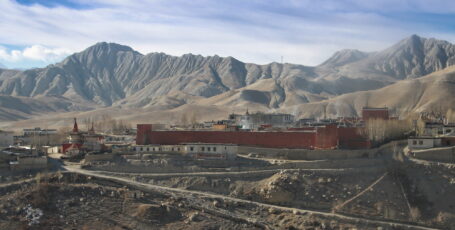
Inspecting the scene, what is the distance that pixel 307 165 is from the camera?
46438 mm

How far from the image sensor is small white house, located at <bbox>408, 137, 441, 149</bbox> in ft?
161

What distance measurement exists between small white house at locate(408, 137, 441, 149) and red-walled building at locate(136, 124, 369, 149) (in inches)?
174

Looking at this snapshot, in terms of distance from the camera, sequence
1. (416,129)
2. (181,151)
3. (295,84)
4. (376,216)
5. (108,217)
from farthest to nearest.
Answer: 1. (295,84)
2. (416,129)
3. (181,151)
4. (376,216)
5. (108,217)

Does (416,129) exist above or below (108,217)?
above

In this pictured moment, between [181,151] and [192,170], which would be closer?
[192,170]

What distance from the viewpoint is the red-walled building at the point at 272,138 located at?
52.5 meters

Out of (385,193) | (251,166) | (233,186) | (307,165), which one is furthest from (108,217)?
(385,193)

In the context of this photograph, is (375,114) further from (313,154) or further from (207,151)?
(207,151)

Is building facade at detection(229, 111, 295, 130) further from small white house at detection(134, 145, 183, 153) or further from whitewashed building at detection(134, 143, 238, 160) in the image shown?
whitewashed building at detection(134, 143, 238, 160)

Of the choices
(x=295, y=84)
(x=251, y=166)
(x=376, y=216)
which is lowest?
(x=376, y=216)

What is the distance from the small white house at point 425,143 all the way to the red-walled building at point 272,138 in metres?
4.42

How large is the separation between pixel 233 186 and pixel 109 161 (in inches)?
474

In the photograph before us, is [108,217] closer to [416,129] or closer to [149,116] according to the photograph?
[416,129]

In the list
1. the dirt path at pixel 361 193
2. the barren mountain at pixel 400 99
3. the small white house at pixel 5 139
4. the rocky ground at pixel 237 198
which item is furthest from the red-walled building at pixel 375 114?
the barren mountain at pixel 400 99
